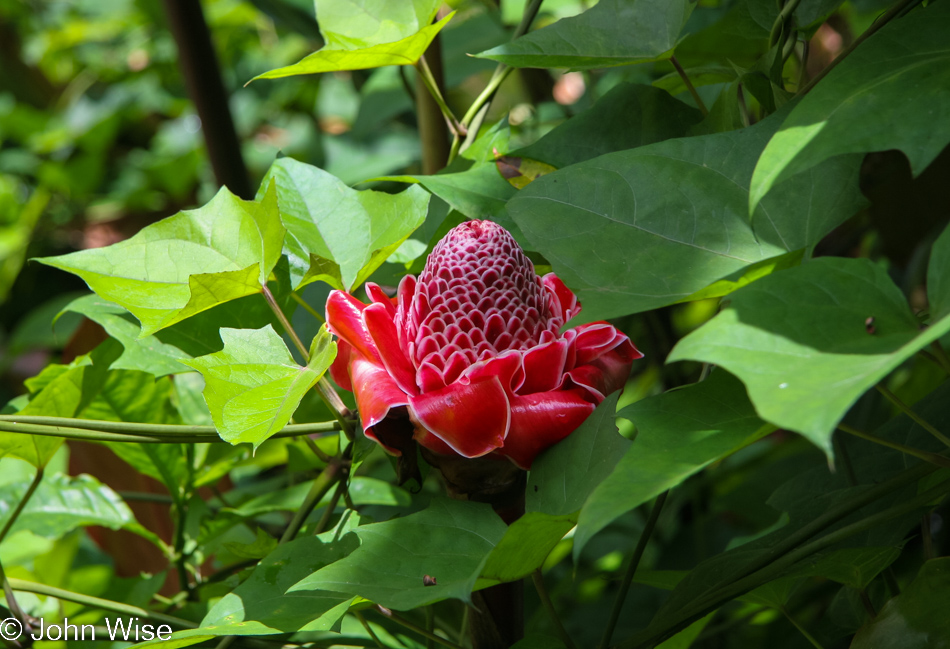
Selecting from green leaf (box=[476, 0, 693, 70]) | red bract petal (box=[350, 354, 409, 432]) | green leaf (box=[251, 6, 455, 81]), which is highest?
green leaf (box=[251, 6, 455, 81])

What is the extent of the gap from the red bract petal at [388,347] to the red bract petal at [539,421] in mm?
55

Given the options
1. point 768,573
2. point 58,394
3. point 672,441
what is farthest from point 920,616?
point 58,394

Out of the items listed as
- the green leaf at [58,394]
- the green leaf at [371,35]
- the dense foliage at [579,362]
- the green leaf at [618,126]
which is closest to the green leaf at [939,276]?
the dense foliage at [579,362]

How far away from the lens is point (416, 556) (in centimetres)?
35

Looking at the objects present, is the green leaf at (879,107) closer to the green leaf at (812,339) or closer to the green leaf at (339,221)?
the green leaf at (812,339)

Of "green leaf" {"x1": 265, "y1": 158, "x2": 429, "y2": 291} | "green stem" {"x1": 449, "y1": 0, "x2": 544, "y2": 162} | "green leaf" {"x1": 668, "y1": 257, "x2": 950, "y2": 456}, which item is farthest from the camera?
"green stem" {"x1": 449, "y1": 0, "x2": 544, "y2": 162}

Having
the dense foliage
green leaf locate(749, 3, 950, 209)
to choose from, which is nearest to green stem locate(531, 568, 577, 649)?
the dense foliage

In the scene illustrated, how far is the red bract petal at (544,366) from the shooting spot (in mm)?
369

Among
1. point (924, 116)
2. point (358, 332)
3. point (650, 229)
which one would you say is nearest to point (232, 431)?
point (358, 332)

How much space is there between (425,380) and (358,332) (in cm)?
5

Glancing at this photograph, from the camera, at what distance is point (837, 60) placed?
1.35 ft

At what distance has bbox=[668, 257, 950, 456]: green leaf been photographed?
0.23m

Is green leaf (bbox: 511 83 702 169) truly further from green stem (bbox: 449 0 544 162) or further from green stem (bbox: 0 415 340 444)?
green stem (bbox: 0 415 340 444)

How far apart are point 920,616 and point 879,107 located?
0.25 m
